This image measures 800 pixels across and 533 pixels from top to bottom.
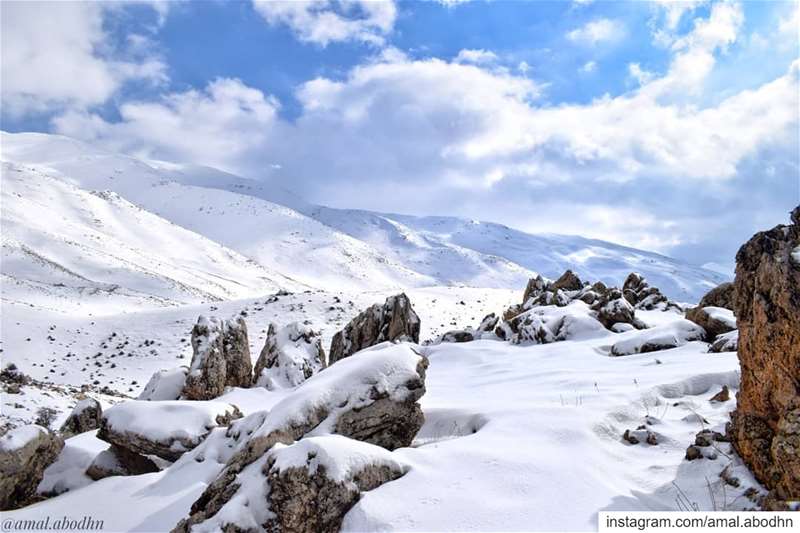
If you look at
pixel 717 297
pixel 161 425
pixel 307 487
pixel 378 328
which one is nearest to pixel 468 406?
pixel 307 487

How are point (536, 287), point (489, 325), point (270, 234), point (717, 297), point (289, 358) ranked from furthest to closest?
point (270, 234) → point (536, 287) → point (489, 325) → point (717, 297) → point (289, 358)

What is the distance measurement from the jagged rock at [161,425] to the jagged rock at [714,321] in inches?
489

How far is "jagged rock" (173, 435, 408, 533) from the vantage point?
15.3 ft

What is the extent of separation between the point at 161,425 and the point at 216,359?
6.11 m

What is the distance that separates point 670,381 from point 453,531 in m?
6.05

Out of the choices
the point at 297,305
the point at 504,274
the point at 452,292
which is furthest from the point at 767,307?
the point at 504,274

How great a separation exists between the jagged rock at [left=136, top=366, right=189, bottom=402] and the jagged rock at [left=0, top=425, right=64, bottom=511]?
5769 millimetres

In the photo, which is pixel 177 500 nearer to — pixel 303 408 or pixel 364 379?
pixel 303 408

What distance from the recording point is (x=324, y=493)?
4734 mm

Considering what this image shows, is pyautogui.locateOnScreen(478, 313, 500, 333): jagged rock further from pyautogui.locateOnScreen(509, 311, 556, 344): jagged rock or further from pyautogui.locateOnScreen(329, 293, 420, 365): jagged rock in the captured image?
pyautogui.locateOnScreen(329, 293, 420, 365): jagged rock

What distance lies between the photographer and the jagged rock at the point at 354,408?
6098mm

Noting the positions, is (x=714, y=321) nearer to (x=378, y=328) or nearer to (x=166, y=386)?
(x=378, y=328)

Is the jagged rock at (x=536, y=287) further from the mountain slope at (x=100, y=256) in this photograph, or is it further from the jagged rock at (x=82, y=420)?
the mountain slope at (x=100, y=256)

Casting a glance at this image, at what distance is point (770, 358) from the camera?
16.8 feet
